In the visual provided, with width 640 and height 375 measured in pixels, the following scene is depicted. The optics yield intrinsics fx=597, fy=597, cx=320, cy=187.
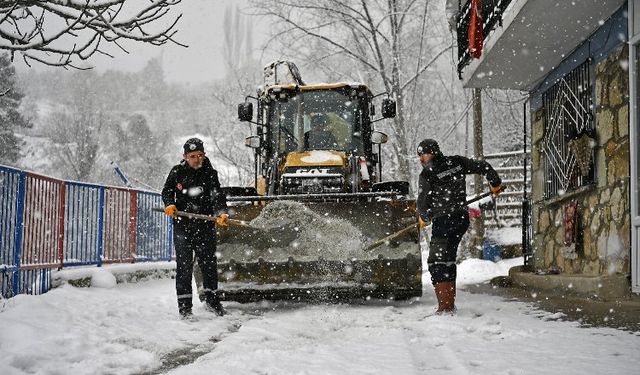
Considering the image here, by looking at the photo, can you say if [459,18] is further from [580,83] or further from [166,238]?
[166,238]

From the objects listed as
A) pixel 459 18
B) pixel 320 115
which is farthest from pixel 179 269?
pixel 459 18

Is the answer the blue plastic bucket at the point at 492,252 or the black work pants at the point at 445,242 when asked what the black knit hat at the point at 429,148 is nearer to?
the black work pants at the point at 445,242

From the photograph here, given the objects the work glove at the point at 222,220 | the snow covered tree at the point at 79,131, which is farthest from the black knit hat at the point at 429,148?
the snow covered tree at the point at 79,131

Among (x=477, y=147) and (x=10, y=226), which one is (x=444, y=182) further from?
(x=477, y=147)

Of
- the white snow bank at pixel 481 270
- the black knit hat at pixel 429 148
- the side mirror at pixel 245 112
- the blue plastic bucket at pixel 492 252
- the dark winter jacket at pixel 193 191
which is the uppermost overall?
the side mirror at pixel 245 112

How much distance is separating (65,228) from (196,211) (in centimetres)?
346

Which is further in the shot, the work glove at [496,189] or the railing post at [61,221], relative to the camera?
the railing post at [61,221]

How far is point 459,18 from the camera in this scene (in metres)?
11.5

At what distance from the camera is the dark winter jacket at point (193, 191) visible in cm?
621

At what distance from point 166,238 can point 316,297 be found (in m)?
6.21

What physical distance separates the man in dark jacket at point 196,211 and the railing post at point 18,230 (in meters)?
2.34

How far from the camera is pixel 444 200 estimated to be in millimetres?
5934

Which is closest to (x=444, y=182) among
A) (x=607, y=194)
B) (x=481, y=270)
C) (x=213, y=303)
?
(x=607, y=194)

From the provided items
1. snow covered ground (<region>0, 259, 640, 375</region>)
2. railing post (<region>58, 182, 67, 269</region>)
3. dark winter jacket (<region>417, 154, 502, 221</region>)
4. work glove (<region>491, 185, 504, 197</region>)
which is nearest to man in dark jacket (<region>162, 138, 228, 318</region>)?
snow covered ground (<region>0, 259, 640, 375</region>)
